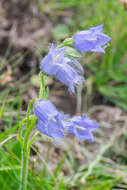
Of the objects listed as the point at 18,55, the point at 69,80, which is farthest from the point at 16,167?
the point at 18,55

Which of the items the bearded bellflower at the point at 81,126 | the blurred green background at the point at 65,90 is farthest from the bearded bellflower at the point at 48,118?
the blurred green background at the point at 65,90

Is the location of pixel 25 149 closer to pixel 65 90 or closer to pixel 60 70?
pixel 60 70

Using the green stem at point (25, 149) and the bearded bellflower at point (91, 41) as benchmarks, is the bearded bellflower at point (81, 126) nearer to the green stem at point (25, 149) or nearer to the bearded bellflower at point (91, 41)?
the green stem at point (25, 149)

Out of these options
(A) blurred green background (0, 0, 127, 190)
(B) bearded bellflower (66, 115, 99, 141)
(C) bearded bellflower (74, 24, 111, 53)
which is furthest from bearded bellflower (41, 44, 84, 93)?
(A) blurred green background (0, 0, 127, 190)

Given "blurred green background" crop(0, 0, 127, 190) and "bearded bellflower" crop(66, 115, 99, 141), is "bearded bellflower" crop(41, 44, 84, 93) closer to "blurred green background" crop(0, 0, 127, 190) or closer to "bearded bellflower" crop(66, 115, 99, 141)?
"bearded bellflower" crop(66, 115, 99, 141)

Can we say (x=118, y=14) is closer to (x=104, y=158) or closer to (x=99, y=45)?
(x=104, y=158)

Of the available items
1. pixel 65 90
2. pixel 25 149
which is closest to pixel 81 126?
pixel 25 149
